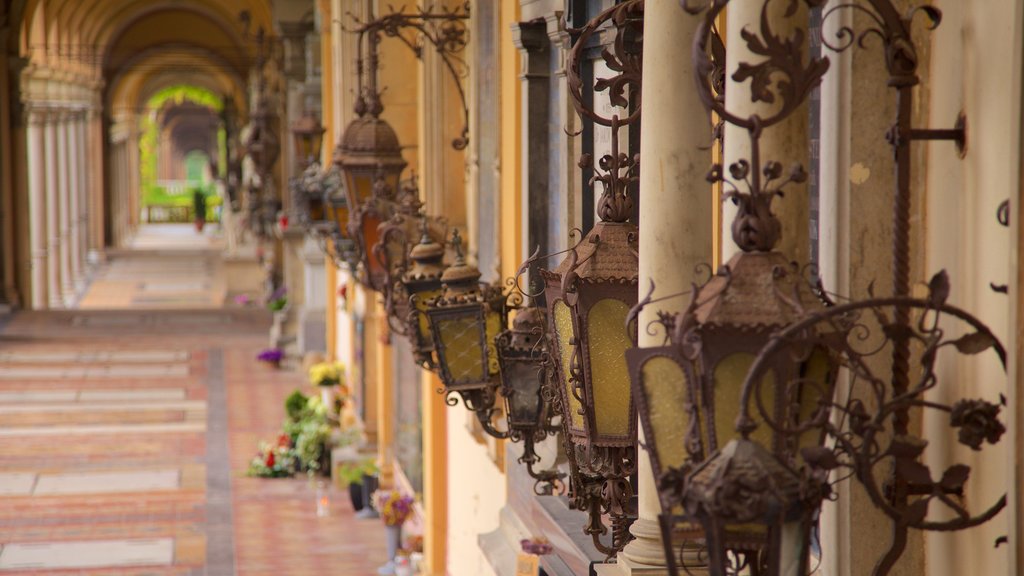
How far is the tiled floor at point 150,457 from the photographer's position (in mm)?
13758

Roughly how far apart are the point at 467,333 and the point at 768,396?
377 centimetres

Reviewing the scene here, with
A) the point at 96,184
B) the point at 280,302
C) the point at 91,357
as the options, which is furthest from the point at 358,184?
the point at 96,184

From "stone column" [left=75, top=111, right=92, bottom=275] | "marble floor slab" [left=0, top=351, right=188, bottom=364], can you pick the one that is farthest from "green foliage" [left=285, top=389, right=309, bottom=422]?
"stone column" [left=75, top=111, right=92, bottom=275]

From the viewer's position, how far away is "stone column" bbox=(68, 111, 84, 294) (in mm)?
36406

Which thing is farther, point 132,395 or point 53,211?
point 53,211

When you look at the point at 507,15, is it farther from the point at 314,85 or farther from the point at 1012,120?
the point at 314,85

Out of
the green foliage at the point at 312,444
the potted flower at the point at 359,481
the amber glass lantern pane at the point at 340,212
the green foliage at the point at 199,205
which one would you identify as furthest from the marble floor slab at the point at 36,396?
the green foliage at the point at 199,205

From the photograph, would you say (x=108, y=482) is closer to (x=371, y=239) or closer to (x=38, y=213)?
(x=371, y=239)

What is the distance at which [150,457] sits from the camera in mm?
17656

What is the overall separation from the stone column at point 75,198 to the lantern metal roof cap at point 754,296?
33.9 metres

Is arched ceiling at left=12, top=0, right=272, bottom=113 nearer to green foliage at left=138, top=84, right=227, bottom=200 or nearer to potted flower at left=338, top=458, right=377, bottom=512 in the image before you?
green foliage at left=138, top=84, right=227, bottom=200

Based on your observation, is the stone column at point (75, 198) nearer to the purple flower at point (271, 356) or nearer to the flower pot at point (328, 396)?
the purple flower at point (271, 356)

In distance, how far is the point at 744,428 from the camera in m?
3.29

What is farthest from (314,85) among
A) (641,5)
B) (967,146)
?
(967,146)
